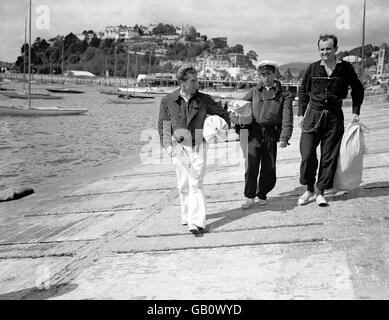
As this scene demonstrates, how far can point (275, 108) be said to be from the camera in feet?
19.1

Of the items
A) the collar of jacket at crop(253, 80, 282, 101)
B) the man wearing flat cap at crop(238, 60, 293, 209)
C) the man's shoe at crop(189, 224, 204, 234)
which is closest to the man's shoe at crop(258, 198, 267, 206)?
the man wearing flat cap at crop(238, 60, 293, 209)

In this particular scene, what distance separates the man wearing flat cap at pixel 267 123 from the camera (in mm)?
5798

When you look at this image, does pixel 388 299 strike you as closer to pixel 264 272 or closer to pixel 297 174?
pixel 264 272

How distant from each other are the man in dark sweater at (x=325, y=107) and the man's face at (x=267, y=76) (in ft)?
1.27

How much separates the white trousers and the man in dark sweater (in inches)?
55.4

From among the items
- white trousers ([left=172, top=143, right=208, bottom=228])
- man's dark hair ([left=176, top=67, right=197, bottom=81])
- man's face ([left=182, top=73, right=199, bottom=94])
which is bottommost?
white trousers ([left=172, top=143, right=208, bottom=228])

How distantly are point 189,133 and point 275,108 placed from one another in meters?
1.25

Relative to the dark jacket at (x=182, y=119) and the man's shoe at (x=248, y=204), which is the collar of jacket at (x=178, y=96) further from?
the man's shoe at (x=248, y=204)

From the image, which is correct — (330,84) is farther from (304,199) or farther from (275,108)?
(304,199)

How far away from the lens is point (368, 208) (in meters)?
5.52

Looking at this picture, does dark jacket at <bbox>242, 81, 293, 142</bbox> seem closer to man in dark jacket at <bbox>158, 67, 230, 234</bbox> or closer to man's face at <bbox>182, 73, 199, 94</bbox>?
man in dark jacket at <bbox>158, 67, 230, 234</bbox>

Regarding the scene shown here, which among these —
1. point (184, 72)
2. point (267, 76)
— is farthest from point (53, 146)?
point (184, 72)

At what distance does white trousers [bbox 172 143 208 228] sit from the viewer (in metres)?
5.24

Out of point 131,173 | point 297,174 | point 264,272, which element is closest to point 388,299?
point 264,272
